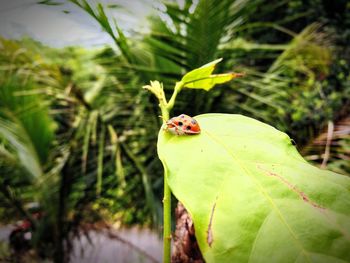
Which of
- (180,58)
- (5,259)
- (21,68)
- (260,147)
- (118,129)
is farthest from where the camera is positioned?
(118,129)

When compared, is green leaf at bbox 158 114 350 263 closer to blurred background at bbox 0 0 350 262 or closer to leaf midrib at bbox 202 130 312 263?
leaf midrib at bbox 202 130 312 263

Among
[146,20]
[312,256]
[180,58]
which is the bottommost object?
[312,256]

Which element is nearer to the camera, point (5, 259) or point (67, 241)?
point (5, 259)

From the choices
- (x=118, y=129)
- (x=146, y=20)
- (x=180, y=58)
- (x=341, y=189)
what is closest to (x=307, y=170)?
(x=341, y=189)

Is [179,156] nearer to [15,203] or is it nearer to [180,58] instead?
[180,58]

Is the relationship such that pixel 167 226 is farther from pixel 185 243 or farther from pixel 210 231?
pixel 185 243

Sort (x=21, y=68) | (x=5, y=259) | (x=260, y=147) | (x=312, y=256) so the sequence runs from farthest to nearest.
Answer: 1. (x=21, y=68)
2. (x=5, y=259)
3. (x=260, y=147)
4. (x=312, y=256)

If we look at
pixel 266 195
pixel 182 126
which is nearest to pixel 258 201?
pixel 266 195

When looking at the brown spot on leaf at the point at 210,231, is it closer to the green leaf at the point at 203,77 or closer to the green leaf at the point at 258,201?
the green leaf at the point at 258,201
